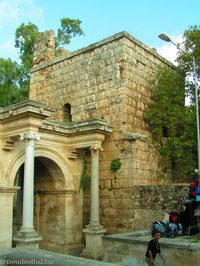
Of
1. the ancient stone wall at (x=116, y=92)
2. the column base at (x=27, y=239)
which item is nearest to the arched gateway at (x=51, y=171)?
the ancient stone wall at (x=116, y=92)

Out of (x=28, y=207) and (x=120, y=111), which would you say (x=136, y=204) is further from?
(x=28, y=207)

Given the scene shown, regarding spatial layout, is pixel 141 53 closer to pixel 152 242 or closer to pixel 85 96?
→ pixel 85 96

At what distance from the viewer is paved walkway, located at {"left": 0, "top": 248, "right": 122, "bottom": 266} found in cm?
278

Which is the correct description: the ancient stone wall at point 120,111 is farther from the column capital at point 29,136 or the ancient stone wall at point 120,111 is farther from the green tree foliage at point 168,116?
the column capital at point 29,136

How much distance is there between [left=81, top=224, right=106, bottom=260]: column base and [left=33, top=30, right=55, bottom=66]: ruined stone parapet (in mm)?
9132

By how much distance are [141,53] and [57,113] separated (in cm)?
→ 479

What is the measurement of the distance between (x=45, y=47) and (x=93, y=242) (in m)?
10.2

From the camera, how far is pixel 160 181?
45.0ft

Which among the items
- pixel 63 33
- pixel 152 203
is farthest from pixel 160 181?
pixel 63 33

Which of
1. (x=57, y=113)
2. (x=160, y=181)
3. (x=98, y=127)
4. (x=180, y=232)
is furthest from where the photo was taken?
(x=57, y=113)

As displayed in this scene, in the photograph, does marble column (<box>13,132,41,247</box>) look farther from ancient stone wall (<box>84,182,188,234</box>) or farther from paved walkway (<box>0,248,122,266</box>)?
paved walkway (<box>0,248,122,266</box>)

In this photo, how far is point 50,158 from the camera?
12641 millimetres

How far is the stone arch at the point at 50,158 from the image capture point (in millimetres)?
11508

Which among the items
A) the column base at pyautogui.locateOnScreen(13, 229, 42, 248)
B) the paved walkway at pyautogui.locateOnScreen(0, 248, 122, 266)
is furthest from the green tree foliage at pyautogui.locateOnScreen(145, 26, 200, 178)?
the paved walkway at pyautogui.locateOnScreen(0, 248, 122, 266)
